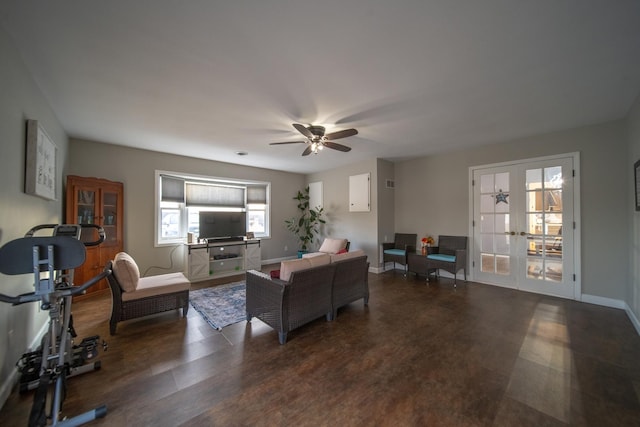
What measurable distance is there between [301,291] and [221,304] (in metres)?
1.67

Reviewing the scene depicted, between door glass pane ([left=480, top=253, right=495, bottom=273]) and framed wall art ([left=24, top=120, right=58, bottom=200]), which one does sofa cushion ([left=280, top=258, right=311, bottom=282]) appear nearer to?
framed wall art ([left=24, top=120, right=58, bottom=200])

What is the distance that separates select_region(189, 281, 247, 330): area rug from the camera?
3078 millimetres

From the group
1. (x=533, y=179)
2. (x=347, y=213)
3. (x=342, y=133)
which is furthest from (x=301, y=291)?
(x=533, y=179)

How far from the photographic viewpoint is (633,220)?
2990 mm

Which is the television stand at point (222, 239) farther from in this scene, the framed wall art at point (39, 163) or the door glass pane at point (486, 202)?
the door glass pane at point (486, 202)

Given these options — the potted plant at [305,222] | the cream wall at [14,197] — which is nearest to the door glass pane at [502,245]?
the potted plant at [305,222]

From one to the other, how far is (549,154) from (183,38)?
5238 mm

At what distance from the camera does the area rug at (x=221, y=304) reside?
3078mm

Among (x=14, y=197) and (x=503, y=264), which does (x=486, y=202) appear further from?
(x=14, y=197)

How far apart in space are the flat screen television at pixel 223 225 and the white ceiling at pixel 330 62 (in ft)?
7.64

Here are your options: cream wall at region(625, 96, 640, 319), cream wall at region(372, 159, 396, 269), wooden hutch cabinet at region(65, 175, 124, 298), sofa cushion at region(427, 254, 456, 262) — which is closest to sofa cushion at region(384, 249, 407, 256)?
cream wall at region(372, 159, 396, 269)

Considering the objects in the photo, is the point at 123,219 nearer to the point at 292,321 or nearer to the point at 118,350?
the point at 118,350

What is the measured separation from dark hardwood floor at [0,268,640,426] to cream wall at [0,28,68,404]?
0.44m

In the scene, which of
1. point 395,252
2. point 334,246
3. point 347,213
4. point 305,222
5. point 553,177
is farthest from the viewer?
point 305,222
